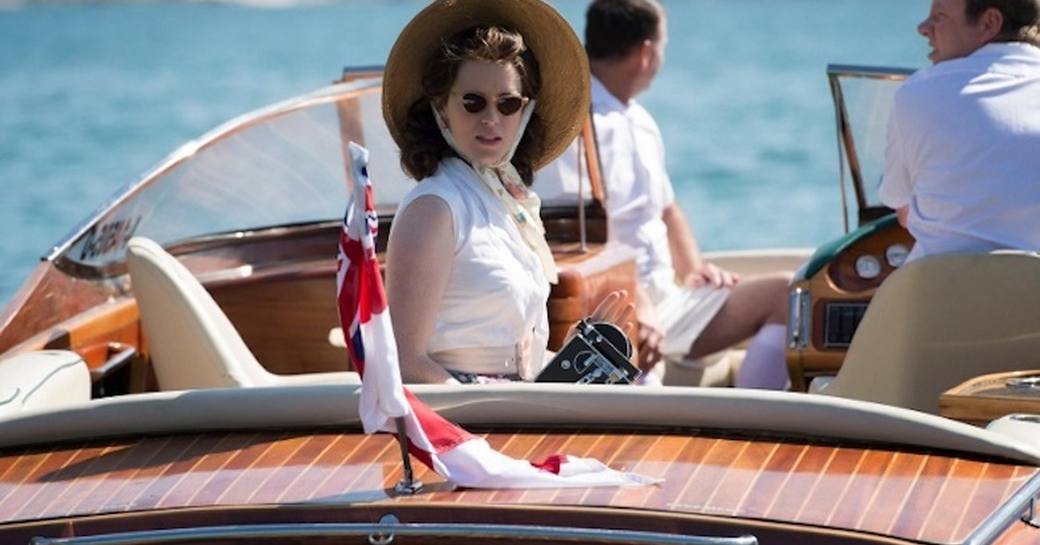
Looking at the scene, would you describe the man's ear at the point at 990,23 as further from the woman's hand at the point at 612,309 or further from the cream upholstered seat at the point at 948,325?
the woman's hand at the point at 612,309

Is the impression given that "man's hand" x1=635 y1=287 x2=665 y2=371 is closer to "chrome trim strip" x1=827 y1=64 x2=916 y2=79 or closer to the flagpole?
"chrome trim strip" x1=827 y1=64 x2=916 y2=79

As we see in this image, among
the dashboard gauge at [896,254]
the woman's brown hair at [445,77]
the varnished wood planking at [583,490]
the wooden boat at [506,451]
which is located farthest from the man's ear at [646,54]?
the varnished wood planking at [583,490]

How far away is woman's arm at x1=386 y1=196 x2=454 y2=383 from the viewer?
350 cm

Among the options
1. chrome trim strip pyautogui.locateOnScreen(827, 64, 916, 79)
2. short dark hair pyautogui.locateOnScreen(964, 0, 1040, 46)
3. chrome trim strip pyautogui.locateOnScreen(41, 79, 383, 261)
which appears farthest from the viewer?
chrome trim strip pyautogui.locateOnScreen(827, 64, 916, 79)

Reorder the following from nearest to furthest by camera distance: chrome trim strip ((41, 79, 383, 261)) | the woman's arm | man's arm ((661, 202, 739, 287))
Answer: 1. the woman's arm
2. chrome trim strip ((41, 79, 383, 261))
3. man's arm ((661, 202, 739, 287))

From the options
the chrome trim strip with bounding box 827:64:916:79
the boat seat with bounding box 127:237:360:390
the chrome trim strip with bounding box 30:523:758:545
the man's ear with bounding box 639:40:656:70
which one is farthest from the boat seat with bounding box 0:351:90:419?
the man's ear with bounding box 639:40:656:70

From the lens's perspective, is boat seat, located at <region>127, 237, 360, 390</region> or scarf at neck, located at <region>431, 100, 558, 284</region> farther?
boat seat, located at <region>127, 237, 360, 390</region>

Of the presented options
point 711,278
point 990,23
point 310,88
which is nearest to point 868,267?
point 990,23

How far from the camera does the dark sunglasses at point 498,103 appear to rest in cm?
363

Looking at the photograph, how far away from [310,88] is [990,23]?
92.9ft

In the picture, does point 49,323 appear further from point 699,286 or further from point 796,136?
point 796,136

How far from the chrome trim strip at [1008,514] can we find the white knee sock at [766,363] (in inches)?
103

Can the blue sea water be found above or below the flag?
below

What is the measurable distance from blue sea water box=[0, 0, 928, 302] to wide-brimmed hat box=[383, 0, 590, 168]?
281 cm
